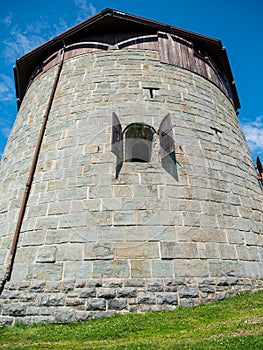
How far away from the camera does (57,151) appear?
6.30 m

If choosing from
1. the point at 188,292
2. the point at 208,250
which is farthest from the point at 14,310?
the point at 208,250

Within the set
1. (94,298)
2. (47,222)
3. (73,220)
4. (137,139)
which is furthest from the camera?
(137,139)

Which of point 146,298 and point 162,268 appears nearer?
point 146,298

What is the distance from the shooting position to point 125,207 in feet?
17.3

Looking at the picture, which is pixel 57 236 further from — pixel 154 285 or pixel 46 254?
pixel 154 285

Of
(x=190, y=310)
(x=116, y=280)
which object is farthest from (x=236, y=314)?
(x=116, y=280)

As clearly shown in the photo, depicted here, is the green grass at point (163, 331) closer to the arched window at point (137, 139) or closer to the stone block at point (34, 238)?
the stone block at point (34, 238)

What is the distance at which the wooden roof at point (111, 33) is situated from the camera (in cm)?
825

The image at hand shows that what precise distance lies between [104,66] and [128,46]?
118 centimetres

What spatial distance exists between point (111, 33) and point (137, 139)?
4353 mm

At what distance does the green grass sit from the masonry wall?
30 centimetres

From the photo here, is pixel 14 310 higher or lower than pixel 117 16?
lower

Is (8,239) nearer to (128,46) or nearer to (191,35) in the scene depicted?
(128,46)

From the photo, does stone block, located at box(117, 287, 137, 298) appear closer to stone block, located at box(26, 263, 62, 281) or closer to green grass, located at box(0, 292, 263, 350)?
green grass, located at box(0, 292, 263, 350)
